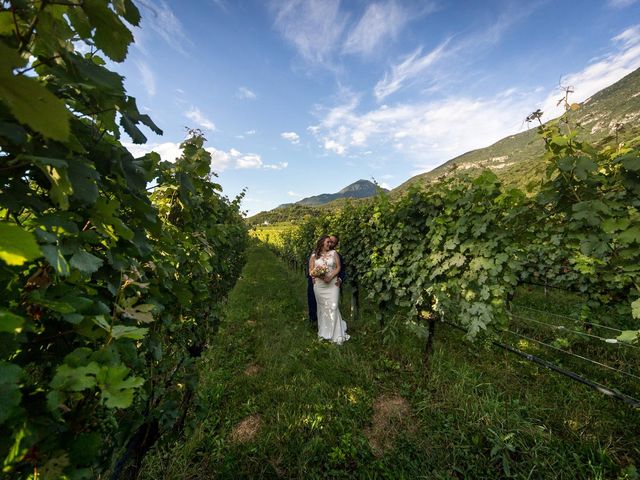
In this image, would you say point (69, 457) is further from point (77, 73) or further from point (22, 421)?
point (77, 73)

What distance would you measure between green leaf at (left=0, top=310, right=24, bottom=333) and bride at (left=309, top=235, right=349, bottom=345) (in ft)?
19.5

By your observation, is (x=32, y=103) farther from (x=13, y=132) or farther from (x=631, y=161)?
(x=631, y=161)

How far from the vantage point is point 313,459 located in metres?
2.90

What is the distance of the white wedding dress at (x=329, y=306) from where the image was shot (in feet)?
20.8

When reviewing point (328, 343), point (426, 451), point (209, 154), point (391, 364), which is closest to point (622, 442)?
point (426, 451)

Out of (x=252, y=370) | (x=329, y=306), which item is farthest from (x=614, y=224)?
(x=329, y=306)

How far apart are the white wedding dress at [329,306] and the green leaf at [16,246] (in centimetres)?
597

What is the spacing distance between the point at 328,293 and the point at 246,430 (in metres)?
3.40

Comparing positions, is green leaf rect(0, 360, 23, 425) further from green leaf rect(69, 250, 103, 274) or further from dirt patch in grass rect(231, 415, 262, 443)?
dirt patch in grass rect(231, 415, 262, 443)

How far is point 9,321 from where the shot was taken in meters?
0.50

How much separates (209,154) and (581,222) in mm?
3084

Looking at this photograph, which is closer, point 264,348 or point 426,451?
point 426,451

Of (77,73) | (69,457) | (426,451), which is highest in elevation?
(77,73)

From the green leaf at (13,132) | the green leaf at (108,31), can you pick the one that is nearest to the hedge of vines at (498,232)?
the green leaf at (108,31)
